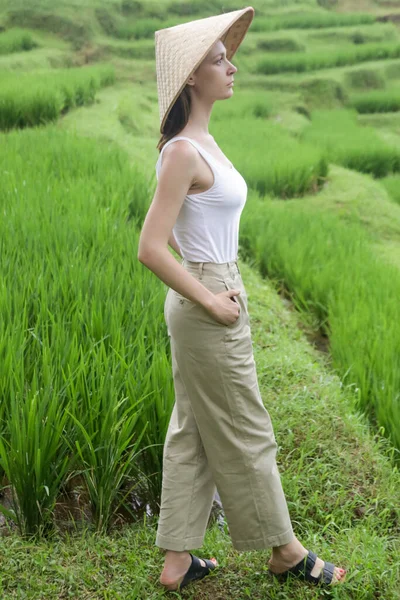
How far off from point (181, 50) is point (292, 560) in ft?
3.40

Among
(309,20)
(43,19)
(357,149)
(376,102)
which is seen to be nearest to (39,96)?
(357,149)

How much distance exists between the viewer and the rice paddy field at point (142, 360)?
181 cm

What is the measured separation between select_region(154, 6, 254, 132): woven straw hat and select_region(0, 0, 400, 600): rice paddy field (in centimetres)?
71

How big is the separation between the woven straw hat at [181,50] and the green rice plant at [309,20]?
11.9m

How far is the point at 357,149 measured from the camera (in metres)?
7.47

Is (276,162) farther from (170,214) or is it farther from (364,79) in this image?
(364,79)

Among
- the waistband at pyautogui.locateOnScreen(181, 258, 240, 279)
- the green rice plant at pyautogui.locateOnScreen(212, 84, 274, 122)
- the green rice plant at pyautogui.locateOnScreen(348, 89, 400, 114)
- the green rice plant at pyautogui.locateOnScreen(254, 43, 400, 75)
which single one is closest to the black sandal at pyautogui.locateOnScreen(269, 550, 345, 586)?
the waistband at pyautogui.locateOnScreen(181, 258, 240, 279)

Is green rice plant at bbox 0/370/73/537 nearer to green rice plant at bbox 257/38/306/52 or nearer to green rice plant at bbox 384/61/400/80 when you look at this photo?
green rice plant at bbox 384/61/400/80

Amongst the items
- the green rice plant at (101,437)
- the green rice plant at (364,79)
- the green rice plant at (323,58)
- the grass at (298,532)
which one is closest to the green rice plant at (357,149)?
the green rice plant at (364,79)

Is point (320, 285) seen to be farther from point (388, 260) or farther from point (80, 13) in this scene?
point (80, 13)

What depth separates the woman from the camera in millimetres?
1532

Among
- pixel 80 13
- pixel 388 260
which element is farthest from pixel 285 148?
pixel 80 13

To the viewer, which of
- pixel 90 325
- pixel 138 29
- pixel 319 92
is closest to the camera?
pixel 90 325

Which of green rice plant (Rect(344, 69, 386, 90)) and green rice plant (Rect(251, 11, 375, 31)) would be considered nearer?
green rice plant (Rect(344, 69, 386, 90))
